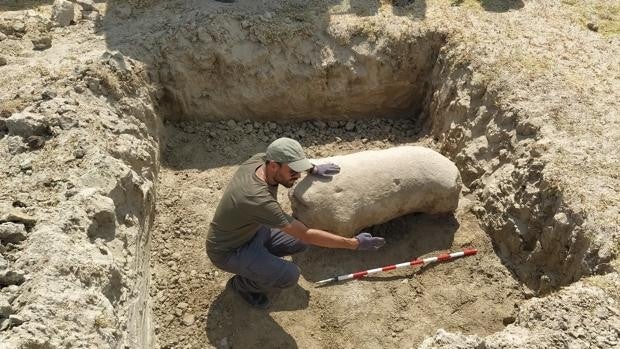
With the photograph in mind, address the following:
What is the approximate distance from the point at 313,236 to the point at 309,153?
9.68 feet

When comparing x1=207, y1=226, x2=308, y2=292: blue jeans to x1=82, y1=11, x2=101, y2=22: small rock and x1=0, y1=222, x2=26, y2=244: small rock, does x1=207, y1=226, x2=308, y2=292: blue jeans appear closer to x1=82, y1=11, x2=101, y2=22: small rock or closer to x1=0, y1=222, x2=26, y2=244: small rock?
x1=0, y1=222, x2=26, y2=244: small rock

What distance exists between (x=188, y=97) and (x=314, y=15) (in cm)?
230

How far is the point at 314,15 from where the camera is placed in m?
8.16

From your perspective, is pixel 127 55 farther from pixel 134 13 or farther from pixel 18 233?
pixel 18 233

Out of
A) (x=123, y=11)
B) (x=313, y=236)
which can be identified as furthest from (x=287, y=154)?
(x=123, y=11)

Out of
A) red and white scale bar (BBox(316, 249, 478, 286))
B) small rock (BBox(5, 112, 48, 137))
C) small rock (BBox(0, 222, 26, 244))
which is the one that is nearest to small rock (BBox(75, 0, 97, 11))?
small rock (BBox(5, 112, 48, 137))

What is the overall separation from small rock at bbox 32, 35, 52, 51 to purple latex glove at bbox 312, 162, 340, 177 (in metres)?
4.30

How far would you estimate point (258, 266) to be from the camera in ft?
18.0

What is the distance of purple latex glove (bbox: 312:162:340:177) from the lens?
6066 millimetres

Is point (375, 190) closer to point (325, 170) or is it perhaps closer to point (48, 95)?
point (325, 170)

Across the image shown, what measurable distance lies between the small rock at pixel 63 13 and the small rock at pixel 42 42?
1.90 feet

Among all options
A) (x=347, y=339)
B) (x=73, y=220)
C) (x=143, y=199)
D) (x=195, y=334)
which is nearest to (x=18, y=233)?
(x=73, y=220)

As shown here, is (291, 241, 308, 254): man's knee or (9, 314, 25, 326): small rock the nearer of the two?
(9, 314, 25, 326): small rock

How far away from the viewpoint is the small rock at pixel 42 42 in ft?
24.1
